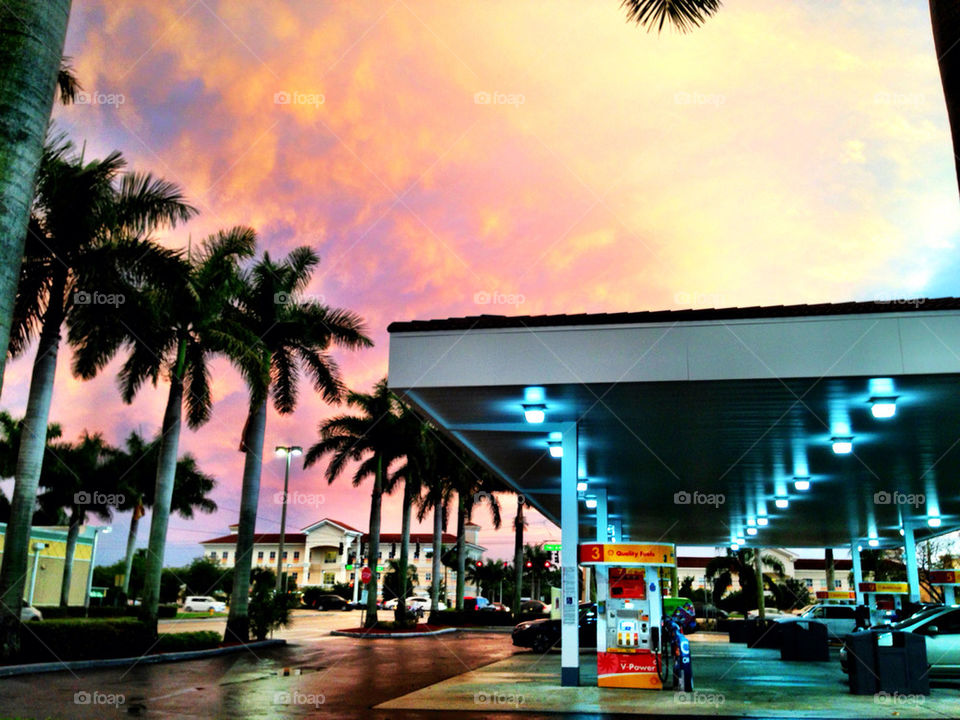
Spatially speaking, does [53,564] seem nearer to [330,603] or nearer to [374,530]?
[374,530]

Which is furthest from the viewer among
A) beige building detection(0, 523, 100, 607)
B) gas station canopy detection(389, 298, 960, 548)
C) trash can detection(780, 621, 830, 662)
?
beige building detection(0, 523, 100, 607)

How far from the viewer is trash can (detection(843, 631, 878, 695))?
1488 centimetres

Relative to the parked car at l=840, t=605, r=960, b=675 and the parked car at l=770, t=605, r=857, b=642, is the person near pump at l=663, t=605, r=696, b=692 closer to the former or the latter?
the parked car at l=840, t=605, r=960, b=675

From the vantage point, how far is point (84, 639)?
65.4 ft

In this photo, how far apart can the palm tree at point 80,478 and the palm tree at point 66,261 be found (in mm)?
35828

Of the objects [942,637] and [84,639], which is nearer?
[942,637]

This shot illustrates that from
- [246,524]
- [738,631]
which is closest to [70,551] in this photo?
[246,524]

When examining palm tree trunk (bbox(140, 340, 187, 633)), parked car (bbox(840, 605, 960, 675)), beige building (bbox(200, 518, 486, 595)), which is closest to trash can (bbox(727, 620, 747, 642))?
parked car (bbox(840, 605, 960, 675))

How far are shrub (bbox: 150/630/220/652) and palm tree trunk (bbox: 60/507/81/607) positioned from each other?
26.1 meters

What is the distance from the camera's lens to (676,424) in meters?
15.6

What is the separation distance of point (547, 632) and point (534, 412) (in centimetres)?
1523

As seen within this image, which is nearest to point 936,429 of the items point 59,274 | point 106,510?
point 59,274

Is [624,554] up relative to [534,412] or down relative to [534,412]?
down

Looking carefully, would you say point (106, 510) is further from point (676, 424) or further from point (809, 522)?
point (676, 424)
